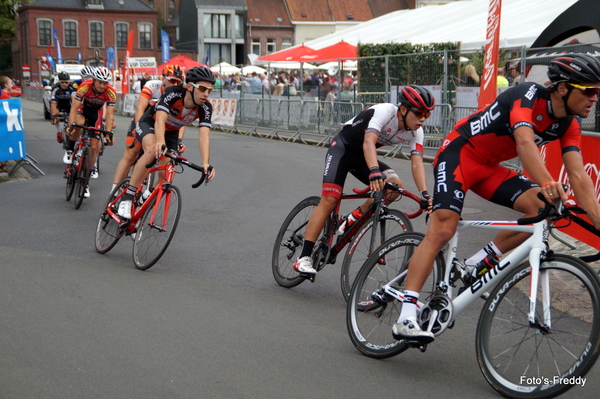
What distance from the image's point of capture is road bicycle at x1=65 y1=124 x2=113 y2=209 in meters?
10.4

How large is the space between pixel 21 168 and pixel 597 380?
12.7 meters

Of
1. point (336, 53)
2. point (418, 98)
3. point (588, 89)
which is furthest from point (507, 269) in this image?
point (336, 53)

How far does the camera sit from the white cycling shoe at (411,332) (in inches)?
168

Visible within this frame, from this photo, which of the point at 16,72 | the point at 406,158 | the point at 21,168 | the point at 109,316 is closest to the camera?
the point at 109,316

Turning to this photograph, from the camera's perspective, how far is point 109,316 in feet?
18.0

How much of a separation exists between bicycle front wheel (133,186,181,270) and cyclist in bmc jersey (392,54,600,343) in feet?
10.3

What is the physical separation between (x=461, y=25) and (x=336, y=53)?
4.24 metres

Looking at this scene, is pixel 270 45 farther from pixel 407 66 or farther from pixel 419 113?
pixel 419 113

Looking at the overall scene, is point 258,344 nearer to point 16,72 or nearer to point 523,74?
point 523,74

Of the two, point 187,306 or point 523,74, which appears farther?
point 523,74

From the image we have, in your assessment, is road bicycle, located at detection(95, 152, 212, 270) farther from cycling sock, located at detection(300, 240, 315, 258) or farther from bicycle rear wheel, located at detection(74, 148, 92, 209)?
bicycle rear wheel, located at detection(74, 148, 92, 209)

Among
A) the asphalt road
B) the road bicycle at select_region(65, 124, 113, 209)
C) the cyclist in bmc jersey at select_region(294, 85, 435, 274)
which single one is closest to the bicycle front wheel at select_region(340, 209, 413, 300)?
the cyclist in bmc jersey at select_region(294, 85, 435, 274)

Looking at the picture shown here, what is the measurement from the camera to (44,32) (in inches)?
3489

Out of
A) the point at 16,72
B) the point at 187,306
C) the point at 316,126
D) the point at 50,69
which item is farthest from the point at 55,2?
the point at 187,306
